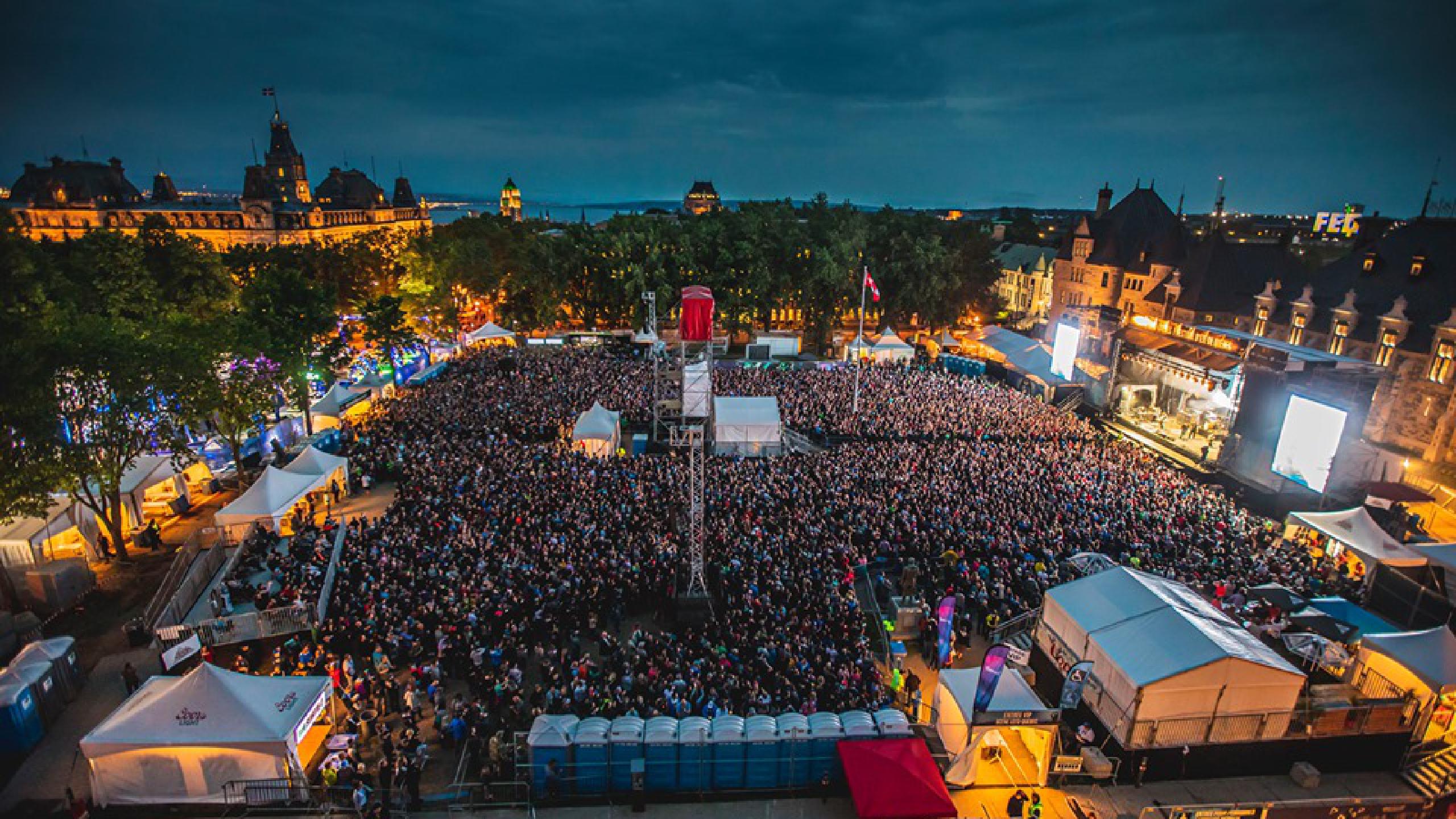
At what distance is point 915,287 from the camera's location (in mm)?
47125

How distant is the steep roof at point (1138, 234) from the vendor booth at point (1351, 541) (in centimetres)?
2793

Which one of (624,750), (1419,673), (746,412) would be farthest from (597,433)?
(1419,673)

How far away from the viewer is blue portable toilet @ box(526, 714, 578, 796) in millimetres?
10070

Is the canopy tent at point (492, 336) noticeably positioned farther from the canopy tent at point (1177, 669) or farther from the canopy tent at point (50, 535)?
the canopy tent at point (1177, 669)

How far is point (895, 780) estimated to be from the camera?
376 inches

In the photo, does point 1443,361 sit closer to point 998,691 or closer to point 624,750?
point 998,691

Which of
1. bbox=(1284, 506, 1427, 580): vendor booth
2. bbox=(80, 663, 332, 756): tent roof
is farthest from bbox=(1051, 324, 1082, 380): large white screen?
bbox=(80, 663, 332, 756): tent roof

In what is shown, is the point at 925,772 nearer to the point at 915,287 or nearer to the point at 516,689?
the point at 516,689

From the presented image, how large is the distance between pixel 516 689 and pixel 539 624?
1789 millimetres

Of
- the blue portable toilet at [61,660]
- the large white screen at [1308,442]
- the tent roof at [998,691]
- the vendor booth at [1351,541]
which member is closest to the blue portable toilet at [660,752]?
the tent roof at [998,691]

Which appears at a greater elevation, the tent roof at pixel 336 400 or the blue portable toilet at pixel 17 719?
the tent roof at pixel 336 400

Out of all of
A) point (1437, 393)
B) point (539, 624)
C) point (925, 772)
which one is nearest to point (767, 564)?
point (539, 624)

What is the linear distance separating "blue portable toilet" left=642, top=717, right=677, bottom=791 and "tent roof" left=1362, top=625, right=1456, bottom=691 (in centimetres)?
1291

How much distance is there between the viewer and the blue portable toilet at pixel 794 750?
10305 millimetres
